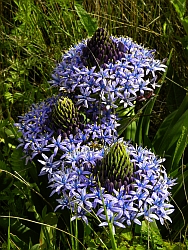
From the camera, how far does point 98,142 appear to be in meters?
2.17

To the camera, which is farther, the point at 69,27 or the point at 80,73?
the point at 69,27

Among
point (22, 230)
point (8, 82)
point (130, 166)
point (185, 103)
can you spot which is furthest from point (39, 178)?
A: point (8, 82)

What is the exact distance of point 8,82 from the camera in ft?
11.0

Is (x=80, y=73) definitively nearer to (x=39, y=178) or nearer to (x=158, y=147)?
(x=39, y=178)

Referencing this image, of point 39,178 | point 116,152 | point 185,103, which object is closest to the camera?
point 116,152

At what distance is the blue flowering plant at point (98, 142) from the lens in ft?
5.90

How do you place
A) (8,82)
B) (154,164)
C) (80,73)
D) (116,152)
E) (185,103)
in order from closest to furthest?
1. (116,152)
2. (154,164)
3. (80,73)
4. (185,103)
5. (8,82)

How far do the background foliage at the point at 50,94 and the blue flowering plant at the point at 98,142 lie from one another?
0.13 meters

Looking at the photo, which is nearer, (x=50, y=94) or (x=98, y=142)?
(x=98, y=142)

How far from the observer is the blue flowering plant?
5.90ft

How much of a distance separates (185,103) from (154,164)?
28.3 inches

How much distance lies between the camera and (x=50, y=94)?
119 inches

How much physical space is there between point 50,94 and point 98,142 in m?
0.95

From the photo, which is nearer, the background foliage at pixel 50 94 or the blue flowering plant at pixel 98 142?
the blue flowering plant at pixel 98 142
